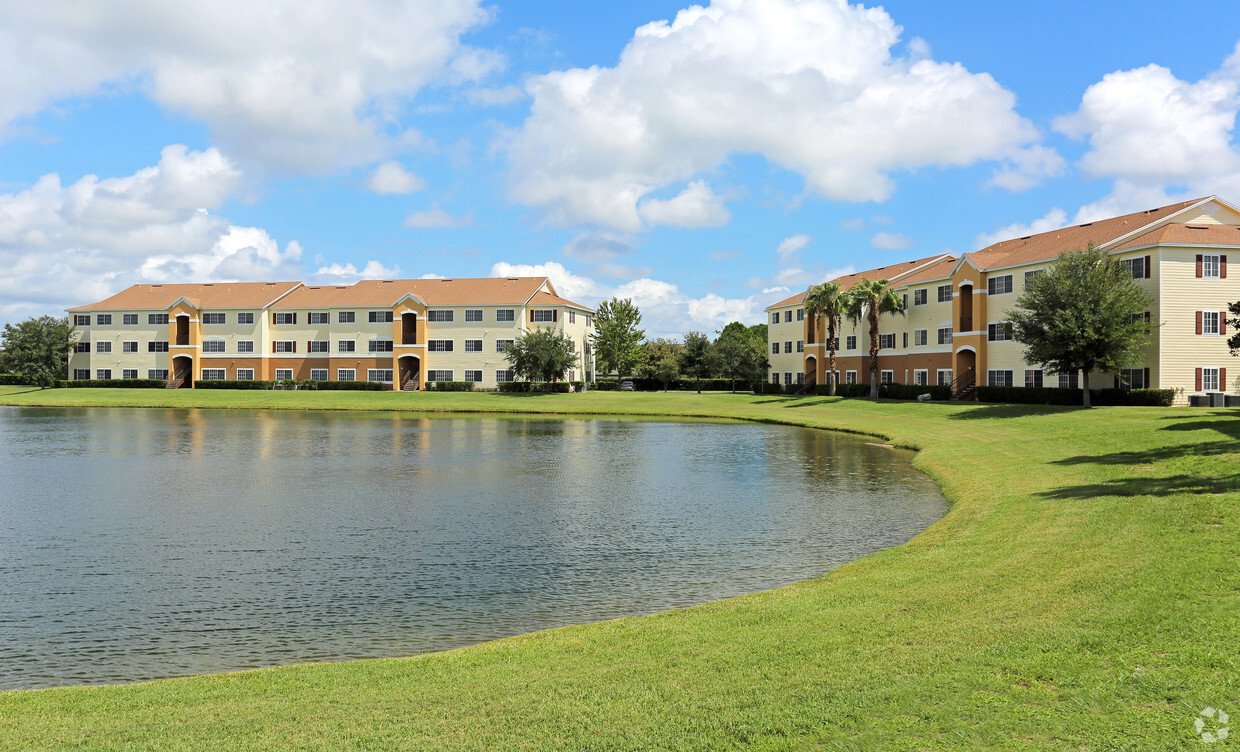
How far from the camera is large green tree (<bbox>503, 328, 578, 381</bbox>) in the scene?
86.1 meters

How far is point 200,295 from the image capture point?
344 feet

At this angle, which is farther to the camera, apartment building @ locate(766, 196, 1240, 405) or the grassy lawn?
apartment building @ locate(766, 196, 1240, 405)

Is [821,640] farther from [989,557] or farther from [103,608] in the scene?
[103,608]

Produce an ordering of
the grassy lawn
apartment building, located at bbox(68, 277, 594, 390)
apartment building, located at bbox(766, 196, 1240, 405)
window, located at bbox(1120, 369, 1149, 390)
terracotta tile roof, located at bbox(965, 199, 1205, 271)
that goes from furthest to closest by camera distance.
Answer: apartment building, located at bbox(68, 277, 594, 390) → terracotta tile roof, located at bbox(965, 199, 1205, 271) → window, located at bbox(1120, 369, 1149, 390) → apartment building, located at bbox(766, 196, 1240, 405) → the grassy lawn

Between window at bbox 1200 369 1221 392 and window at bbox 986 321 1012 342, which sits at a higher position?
window at bbox 986 321 1012 342

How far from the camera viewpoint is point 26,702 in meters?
9.09

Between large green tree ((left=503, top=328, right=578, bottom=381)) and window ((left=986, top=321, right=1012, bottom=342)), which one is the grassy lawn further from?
large green tree ((left=503, top=328, right=578, bottom=381))

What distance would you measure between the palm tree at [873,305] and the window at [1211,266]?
23.8m

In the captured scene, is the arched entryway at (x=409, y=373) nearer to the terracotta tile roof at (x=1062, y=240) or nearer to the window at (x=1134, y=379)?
the terracotta tile roof at (x=1062, y=240)

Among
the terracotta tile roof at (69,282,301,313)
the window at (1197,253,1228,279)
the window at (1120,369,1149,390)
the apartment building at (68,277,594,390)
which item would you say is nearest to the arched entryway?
the apartment building at (68,277,594,390)

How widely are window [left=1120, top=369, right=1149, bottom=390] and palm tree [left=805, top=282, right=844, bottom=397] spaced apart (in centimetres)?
2586

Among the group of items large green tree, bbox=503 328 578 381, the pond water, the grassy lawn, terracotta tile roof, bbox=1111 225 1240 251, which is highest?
terracotta tile roof, bbox=1111 225 1240 251

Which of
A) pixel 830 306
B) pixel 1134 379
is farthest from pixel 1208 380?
pixel 830 306

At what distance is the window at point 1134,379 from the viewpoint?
5069 cm
